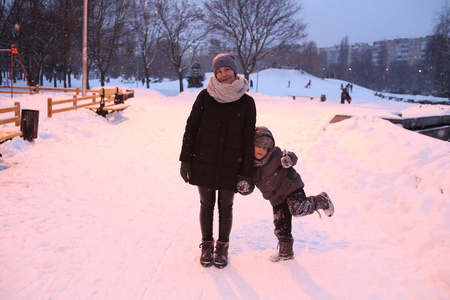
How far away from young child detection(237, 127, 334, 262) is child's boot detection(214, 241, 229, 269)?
0.49 metres

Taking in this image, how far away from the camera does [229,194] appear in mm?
3289

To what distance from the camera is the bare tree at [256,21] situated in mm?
31172

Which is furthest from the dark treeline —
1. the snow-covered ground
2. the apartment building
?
the apartment building

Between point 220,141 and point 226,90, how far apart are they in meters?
0.45

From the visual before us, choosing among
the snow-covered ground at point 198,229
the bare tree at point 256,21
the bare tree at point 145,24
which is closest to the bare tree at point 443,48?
the bare tree at point 256,21

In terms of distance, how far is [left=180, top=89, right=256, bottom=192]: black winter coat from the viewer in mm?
3145

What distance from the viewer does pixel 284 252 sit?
11.5ft

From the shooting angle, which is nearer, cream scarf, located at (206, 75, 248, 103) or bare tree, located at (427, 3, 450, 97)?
cream scarf, located at (206, 75, 248, 103)

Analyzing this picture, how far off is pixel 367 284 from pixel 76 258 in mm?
2724

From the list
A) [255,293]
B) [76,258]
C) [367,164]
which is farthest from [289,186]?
[367,164]

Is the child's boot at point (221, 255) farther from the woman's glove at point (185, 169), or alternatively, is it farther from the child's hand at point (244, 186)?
the woman's glove at point (185, 169)

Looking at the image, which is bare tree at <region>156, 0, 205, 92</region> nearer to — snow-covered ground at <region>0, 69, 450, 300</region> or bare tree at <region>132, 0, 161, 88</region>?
bare tree at <region>132, 0, 161, 88</region>

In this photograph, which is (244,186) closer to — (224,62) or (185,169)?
(185,169)

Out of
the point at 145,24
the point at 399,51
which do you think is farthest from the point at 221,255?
the point at 399,51
